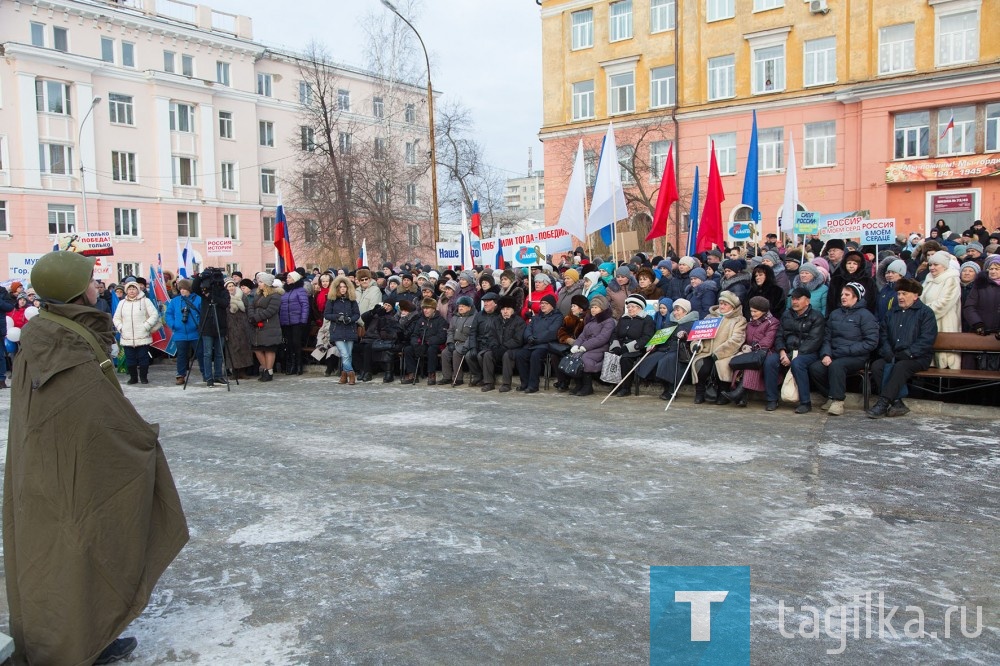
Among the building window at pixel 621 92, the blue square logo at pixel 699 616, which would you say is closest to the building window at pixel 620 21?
the building window at pixel 621 92

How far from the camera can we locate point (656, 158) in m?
36.3

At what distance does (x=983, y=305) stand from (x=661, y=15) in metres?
29.6

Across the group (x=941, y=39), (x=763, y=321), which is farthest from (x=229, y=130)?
(x=763, y=321)

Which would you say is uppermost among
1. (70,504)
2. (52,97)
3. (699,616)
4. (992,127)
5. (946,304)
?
(52,97)

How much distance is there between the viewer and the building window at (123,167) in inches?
1842

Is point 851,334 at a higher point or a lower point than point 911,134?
lower

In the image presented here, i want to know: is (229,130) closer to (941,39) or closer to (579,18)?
(579,18)

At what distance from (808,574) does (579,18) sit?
37397 millimetres

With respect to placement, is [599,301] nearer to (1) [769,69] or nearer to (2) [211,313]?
(2) [211,313]

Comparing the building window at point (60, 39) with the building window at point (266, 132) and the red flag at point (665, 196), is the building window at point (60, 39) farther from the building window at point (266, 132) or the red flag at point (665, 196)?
the red flag at point (665, 196)

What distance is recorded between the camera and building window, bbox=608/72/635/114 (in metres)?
37.0

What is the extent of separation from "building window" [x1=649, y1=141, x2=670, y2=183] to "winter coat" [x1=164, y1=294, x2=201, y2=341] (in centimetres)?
2585

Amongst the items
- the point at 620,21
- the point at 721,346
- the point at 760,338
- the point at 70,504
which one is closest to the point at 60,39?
the point at 620,21

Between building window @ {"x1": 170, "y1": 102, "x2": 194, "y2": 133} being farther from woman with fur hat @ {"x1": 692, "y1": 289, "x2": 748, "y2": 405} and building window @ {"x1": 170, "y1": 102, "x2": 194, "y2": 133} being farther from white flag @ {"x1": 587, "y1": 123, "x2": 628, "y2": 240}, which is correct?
woman with fur hat @ {"x1": 692, "y1": 289, "x2": 748, "y2": 405}
